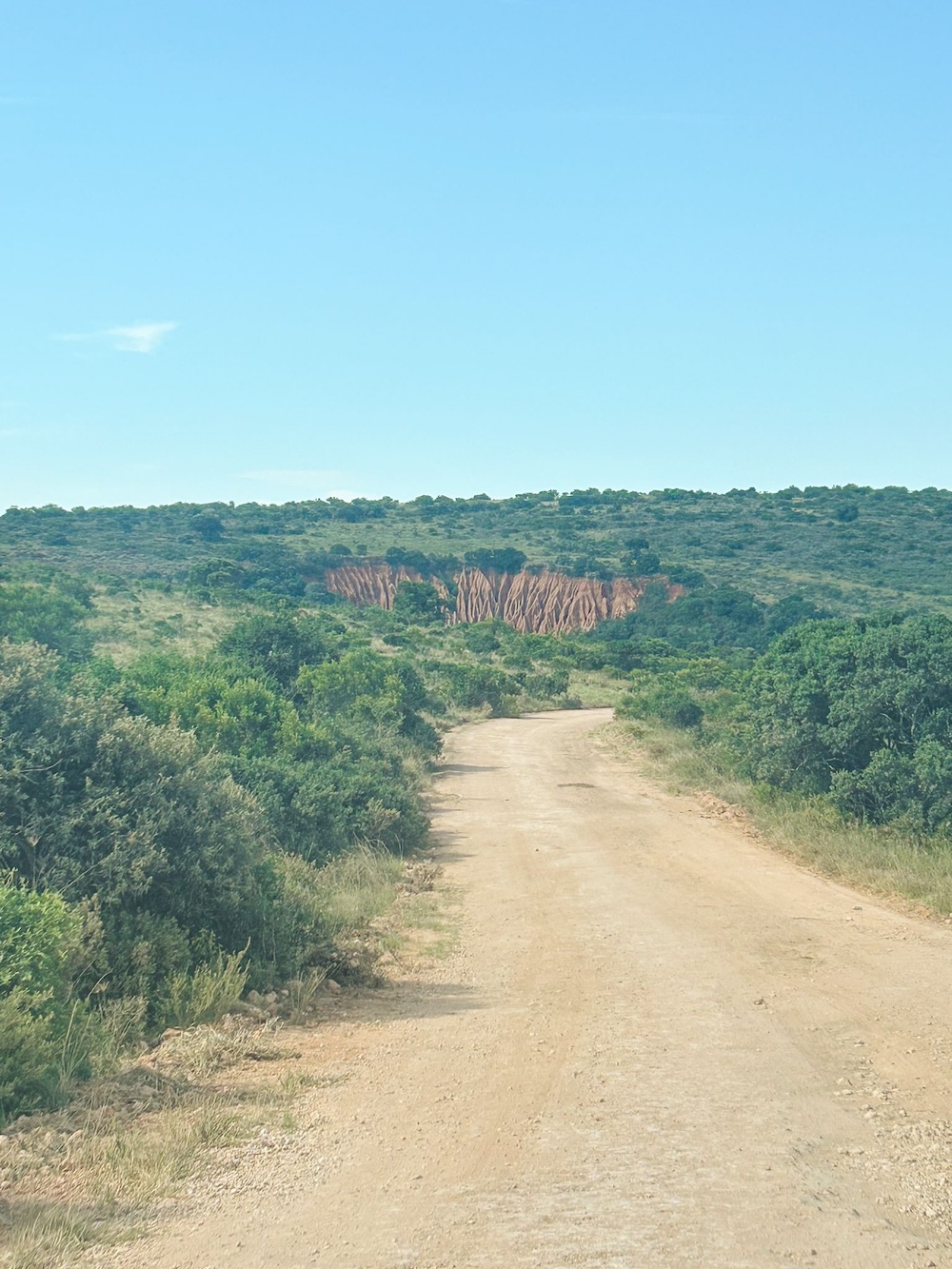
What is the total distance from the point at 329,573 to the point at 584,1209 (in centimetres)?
7711

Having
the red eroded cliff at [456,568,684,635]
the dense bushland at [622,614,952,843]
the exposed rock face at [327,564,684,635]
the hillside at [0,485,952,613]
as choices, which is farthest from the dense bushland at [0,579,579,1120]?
the exposed rock face at [327,564,684,635]

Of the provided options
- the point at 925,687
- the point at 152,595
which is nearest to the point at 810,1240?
the point at 925,687

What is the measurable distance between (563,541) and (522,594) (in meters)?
13.6

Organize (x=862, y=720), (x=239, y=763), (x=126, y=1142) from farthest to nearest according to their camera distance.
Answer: (x=862, y=720), (x=239, y=763), (x=126, y=1142)

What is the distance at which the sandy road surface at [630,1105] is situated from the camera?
494 cm

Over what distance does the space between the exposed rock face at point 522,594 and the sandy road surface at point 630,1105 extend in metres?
64.9

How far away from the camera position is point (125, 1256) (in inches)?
187

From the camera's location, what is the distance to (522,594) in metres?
81.6

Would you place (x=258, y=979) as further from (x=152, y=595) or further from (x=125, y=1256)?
(x=152, y=595)

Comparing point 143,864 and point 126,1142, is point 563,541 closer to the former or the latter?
point 143,864

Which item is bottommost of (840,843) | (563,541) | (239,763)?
(840,843)

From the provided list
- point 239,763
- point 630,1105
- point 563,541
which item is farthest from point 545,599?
point 630,1105

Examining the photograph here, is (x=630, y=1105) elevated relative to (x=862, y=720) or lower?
lower

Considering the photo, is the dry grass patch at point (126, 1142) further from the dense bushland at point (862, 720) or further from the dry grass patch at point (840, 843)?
the dense bushland at point (862, 720)
